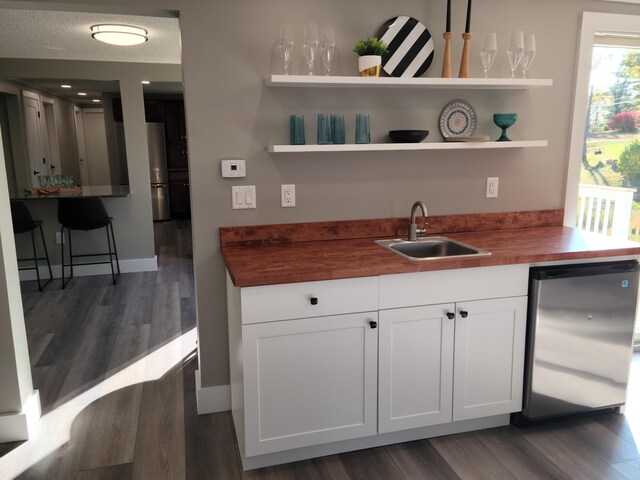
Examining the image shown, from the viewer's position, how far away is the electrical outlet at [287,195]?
2.53m

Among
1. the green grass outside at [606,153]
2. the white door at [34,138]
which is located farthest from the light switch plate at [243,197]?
the white door at [34,138]

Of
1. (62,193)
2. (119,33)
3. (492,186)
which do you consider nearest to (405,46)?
(492,186)

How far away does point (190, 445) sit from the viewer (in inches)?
91.6

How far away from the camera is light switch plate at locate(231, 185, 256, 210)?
2459mm

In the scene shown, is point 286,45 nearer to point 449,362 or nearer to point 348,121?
point 348,121

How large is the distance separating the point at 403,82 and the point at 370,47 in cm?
23

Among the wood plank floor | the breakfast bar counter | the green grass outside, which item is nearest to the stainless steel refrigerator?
the breakfast bar counter

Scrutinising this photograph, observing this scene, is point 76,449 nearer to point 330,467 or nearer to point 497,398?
point 330,467

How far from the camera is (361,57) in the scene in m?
2.37

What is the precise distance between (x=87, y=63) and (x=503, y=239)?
454 cm

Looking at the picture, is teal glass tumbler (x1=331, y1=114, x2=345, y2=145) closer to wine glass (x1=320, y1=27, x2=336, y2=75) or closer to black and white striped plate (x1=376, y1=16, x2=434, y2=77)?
wine glass (x1=320, y1=27, x2=336, y2=75)

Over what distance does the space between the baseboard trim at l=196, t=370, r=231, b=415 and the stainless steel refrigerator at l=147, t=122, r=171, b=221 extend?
6.71 metres

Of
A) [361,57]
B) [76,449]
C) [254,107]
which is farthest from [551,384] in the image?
[76,449]

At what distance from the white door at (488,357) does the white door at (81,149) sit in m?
9.85
